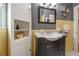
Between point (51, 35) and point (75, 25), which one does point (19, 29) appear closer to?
point (51, 35)

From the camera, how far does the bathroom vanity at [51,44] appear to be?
1.41m

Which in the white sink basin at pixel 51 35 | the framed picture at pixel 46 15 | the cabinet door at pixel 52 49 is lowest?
the cabinet door at pixel 52 49

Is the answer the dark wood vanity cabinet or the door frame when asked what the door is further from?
the door frame

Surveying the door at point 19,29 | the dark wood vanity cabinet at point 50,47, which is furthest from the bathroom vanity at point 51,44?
the door at point 19,29

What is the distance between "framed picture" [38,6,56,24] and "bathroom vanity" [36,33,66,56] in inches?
6.1

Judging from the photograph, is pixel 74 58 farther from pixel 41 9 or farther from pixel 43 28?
pixel 41 9

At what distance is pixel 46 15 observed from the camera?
1.42 meters

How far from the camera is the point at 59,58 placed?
1.36 meters

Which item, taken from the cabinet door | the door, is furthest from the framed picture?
A: the cabinet door

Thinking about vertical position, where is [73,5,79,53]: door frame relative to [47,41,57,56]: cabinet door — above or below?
above

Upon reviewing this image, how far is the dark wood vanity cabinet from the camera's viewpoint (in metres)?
1.41

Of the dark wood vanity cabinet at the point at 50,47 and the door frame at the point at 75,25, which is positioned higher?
the door frame at the point at 75,25

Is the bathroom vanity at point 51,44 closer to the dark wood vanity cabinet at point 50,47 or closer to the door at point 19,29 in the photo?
the dark wood vanity cabinet at point 50,47

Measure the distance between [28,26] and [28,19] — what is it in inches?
3.0
